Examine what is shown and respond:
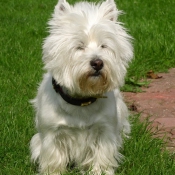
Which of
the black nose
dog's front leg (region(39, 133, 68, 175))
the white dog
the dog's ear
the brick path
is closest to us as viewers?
the black nose

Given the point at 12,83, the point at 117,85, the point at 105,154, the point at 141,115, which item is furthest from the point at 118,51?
the point at 12,83

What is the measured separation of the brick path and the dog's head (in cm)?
108

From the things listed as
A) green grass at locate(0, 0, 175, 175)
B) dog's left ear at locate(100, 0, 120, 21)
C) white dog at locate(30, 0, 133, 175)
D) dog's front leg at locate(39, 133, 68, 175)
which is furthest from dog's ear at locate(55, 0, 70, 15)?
green grass at locate(0, 0, 175, 175)

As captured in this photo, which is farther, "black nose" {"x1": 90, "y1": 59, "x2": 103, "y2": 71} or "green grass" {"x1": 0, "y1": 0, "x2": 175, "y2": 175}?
"green grass" {"x1": 0, "y1": 0, "x2": 175, "y2": 175}

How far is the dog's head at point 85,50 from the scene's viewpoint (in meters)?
3.56

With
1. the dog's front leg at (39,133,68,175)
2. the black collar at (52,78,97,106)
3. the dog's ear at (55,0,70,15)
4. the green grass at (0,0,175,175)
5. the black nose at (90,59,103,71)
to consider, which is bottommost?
the green grass at (0,0,175,175)

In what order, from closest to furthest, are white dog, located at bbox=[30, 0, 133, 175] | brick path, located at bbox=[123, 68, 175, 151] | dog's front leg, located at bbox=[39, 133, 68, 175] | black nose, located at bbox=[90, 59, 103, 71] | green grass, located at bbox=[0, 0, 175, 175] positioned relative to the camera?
1. black nose, located at bbox=[90, 59, 103, 71]
2. white dog, located at bbox=[30, 0, 133, 175]
3. dog's front leg, located at bbox=[39, 133, 68, 175]
4. green grass, located at bbox=[0, 0, 175, 175]
5. brick path, located at bbox=[123, 68, 175, 151]

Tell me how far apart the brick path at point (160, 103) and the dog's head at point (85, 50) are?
108cm

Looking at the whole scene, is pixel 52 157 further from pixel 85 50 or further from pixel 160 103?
pixel 160 103

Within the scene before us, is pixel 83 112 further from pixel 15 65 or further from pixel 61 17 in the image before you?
pixel 15 65

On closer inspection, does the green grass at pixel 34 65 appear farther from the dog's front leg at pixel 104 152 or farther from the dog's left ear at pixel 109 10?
the dog's left ear at pixel 109 10

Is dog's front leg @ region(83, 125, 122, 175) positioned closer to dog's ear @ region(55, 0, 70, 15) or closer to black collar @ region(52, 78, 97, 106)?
black collar @ region(52, 78, 97, 106)

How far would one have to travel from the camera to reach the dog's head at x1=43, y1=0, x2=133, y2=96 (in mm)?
3557

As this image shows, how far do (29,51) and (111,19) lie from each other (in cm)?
321
